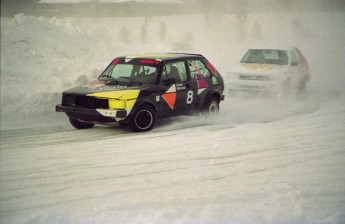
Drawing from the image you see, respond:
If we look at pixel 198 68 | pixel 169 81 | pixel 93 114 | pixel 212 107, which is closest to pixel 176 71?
pixel 169 81

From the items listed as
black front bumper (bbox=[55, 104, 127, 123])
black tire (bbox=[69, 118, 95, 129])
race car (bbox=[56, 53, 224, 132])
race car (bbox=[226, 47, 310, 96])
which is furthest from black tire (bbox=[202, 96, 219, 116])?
black tire (bbox=[69, 118, 95, 129])

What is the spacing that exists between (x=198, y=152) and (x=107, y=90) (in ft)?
3.65

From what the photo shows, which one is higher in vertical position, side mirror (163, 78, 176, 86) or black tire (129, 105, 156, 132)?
side mirror (163, 78, 176, 86)

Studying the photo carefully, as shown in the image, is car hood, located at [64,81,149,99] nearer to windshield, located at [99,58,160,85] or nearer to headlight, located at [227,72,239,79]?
windshield, located at [99,58,160,85]

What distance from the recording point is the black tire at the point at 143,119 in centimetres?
434

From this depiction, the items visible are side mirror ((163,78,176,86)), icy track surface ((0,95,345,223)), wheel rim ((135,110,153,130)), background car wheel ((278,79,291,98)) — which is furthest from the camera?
side mirror ((163,78,176,86))

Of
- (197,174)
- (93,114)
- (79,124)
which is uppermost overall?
(93,114)

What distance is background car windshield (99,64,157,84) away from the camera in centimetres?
444

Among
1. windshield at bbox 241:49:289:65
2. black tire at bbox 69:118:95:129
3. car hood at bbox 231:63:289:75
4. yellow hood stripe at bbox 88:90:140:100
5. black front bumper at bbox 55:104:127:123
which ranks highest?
windshield at bbox 241:49:289:65

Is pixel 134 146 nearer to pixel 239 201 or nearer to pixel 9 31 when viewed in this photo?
pixel 239 201

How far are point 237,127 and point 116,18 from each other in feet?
5.52

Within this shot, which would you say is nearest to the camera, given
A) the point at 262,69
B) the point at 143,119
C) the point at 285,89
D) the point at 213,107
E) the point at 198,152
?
the point at 285,89

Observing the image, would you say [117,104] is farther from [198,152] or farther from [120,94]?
[198,152]

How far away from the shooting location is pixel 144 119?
4.39 m
